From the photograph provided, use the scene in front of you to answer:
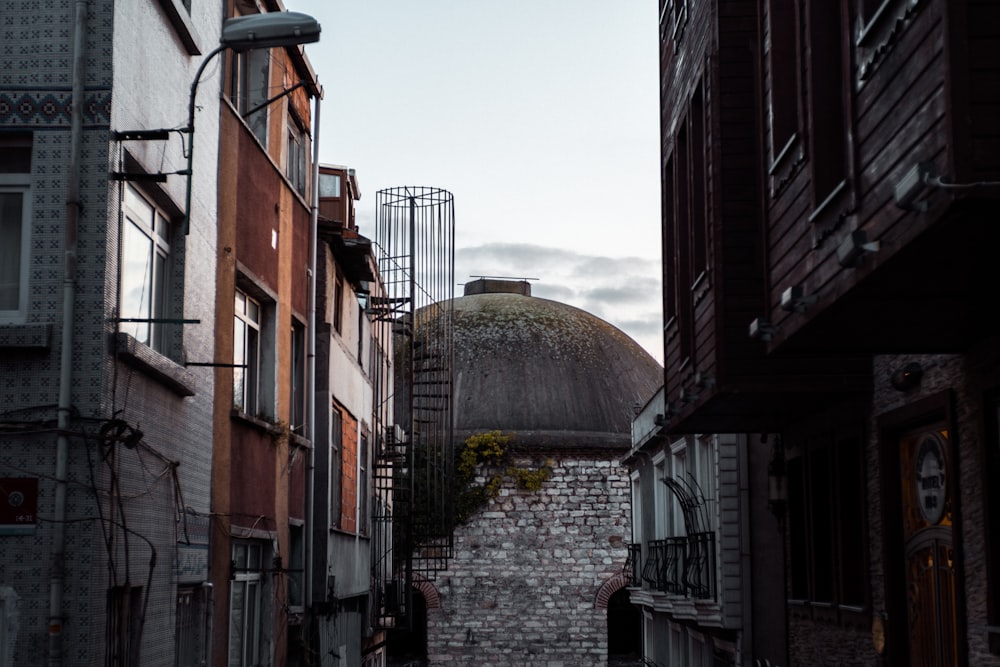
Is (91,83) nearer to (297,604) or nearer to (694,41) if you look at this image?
(694,41)

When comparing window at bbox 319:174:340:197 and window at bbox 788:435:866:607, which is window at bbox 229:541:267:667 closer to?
window at bbox 788:435:866:607

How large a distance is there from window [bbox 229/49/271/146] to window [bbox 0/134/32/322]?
5476 millimetres

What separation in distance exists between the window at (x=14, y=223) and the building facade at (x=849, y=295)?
4872 millimetres

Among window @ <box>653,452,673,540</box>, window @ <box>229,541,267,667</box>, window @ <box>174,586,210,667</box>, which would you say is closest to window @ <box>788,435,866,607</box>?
window @ <box>229,541,267,667</box>

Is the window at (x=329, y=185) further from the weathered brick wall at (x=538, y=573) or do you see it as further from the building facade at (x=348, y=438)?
the weathered brick wall at (x=538, y=573)

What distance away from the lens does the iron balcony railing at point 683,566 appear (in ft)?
58.2

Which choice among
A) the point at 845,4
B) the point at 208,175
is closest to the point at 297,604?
the point at 208,175

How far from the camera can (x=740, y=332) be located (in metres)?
12.0

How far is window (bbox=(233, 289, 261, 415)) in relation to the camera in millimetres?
13711

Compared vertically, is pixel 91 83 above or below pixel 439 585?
above

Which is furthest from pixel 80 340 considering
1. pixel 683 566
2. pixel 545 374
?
pixel 545 374

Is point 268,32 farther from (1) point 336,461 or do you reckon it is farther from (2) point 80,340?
(1) point 336,461

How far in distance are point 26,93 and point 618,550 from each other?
87.0 feet

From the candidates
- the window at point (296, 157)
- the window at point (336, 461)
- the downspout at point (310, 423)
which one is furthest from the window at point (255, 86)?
the window at point (336, 461)
